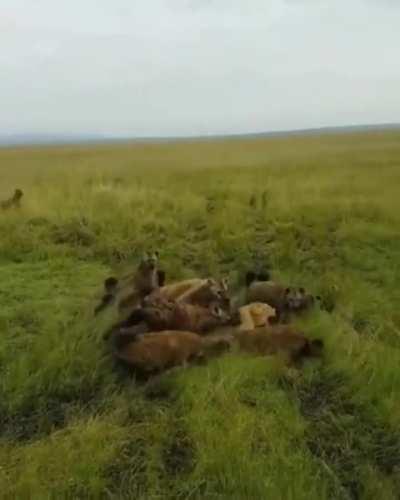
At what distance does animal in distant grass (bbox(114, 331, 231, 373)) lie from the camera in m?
5.19

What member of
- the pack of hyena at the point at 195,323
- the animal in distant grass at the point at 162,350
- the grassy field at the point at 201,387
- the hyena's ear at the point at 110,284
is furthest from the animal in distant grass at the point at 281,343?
the hyena's ear at the point at 110,284

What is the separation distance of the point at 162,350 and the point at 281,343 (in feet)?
3.21

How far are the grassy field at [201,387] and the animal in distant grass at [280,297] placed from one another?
0.18m

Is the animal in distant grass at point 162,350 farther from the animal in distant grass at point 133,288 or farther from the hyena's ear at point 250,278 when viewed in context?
the hyena's ear at point 250,278

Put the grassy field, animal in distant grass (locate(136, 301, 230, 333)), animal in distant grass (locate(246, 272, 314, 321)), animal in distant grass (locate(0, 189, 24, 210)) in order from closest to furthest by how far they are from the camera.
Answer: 1. the grassy field
2. animal in distant grass (locate(136, 301, 230, 333))
3. animal in distant grass (locate(246, 272, 314, 321))
4. animal in distant grass (locate(0, 189, 24, 210))

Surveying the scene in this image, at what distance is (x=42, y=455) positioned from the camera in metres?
4.16

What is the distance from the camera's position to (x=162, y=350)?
523 centimetres

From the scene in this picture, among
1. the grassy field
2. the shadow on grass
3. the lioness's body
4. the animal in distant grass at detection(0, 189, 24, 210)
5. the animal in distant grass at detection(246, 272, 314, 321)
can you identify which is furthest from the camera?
the animal in distant grass at detection(0, 189, 24, 210)

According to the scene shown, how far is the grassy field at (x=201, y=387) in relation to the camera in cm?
397

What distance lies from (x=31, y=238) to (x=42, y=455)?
5590 mm

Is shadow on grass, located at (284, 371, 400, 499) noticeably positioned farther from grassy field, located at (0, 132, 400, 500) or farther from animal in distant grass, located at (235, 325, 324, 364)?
A: animal in distant grass, located at (235, 325, 324, 364)

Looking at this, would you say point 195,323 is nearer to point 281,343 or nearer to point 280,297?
point 281,343

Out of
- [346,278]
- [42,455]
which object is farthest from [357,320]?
[42,455]

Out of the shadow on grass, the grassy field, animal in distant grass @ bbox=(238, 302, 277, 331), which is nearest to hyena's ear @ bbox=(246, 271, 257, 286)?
the grassy field
